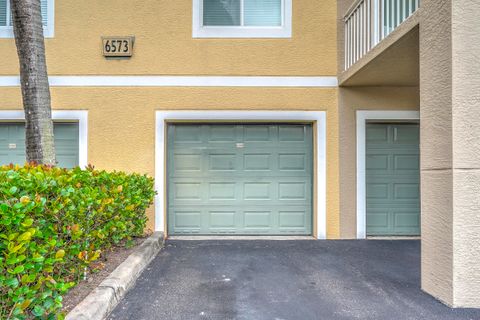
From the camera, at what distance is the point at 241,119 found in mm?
5609

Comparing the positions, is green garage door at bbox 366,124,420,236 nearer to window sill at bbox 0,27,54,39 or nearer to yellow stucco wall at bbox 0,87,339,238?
yellow stucco wall at bbox 0,87,339,238

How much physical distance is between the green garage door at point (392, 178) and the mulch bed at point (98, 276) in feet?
13.7

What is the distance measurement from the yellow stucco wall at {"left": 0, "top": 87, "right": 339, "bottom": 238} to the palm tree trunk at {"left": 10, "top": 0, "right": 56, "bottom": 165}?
63.2 inches

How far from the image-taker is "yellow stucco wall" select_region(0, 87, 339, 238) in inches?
218

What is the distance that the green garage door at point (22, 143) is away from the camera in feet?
18.6

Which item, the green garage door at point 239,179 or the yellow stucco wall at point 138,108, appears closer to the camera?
the yellow stucco wall at point 138,108

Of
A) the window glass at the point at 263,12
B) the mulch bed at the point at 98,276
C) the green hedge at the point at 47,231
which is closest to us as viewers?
the green hedge at the point at 47,231

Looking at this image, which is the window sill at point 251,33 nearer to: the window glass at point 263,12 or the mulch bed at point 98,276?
the window glass at point 263,12

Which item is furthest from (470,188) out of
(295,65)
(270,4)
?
(270,4)

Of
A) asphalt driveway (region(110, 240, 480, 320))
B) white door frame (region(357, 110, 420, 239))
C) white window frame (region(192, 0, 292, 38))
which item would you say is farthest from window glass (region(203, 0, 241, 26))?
asphalt driveway (region(110, 240, 480, 320))

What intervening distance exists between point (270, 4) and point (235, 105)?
201cm

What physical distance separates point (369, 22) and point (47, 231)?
4779mm

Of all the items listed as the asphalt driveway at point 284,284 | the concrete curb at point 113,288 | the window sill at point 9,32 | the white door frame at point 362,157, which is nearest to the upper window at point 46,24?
the window sill at point 9,32

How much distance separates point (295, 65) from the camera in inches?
222
